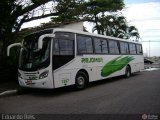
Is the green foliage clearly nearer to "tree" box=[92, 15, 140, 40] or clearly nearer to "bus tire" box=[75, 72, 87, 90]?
"bus tire" box=[75, 72, 87, 90]

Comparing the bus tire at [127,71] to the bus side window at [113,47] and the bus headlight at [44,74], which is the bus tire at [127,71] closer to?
the bus side window at [113,47]

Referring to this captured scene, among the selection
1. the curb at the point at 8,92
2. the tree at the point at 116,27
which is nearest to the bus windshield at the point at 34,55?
the curb at the point at 8,92

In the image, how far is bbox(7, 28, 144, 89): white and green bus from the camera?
9.86 meters

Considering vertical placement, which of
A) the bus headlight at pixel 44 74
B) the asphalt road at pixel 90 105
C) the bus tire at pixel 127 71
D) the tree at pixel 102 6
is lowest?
the asphalt road at pixel 90 105

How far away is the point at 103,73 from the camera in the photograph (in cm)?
1342

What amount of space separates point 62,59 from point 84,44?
1998 mm

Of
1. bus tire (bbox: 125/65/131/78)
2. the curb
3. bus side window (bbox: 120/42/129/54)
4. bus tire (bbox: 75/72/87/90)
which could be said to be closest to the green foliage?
bus side window (bbox: 120/42/129/54)

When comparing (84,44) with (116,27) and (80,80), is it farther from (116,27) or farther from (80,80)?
(116,27)

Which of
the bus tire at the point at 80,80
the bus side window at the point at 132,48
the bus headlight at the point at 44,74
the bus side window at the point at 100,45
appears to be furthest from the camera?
the bus side window at the point at 132,48

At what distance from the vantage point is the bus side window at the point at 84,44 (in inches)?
453

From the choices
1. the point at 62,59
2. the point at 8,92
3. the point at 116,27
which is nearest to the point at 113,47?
the point at 62,59

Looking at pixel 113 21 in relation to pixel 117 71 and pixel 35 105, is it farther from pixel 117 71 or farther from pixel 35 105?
pixel 35 105

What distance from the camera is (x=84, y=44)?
11898mm

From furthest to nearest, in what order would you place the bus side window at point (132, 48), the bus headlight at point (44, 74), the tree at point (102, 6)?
the tree at point (102, 6) < the bus side window at point (132, 48) < the bus headlight at point (44, 74)
